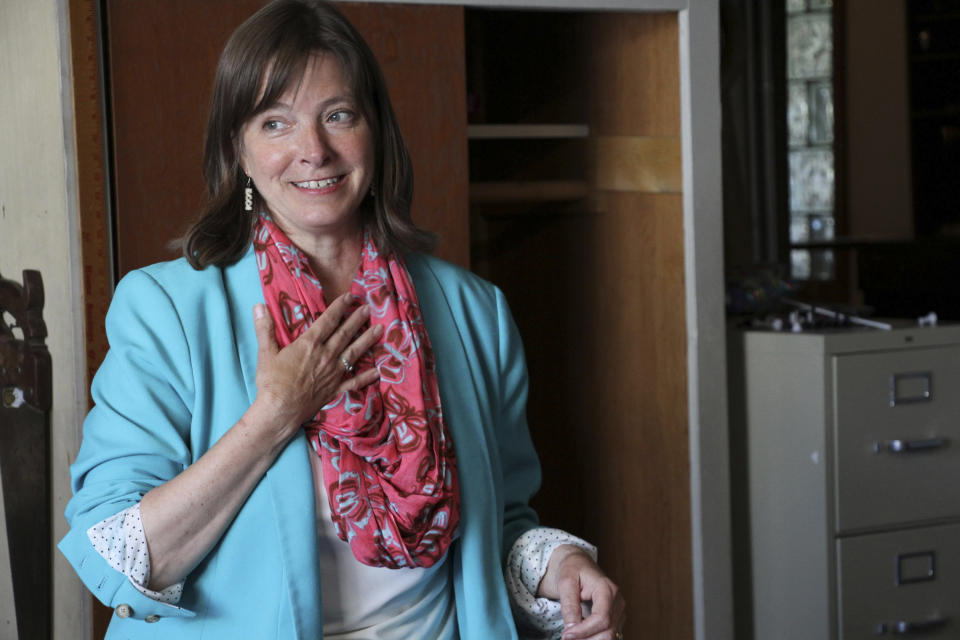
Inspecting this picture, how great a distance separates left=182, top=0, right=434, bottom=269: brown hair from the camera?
4.18 ft

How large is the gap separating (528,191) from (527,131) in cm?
16

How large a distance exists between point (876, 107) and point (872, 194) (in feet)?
1.32

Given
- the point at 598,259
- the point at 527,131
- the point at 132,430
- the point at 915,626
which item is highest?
the point at 527,131

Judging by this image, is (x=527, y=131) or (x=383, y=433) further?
(x=527, y=131)

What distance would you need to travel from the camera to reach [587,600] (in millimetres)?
1271

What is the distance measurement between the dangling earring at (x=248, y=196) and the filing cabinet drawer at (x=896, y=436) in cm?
134

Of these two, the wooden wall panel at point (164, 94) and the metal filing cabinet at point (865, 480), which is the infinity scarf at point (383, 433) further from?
the metal filing cabinet at point (865, 480)

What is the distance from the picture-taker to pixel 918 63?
4.48 meters

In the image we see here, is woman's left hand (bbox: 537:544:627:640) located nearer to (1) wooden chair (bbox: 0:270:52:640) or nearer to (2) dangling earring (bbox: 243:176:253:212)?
(2) dangling earring (bbox: 243:176:253:212)

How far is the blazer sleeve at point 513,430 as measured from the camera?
4.74 ft

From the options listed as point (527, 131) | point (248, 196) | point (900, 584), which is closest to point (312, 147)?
point (248, 196)

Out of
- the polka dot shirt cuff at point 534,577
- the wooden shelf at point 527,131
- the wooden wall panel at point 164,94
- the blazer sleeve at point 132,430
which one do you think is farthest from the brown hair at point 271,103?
the wooden shelf at point 527,131

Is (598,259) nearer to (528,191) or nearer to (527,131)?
(528,191)

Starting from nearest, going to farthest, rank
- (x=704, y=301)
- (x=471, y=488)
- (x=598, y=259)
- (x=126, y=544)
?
(x=126, y=544), (x=471, y=488), (x=704, y=301), (x=598, y=259)
